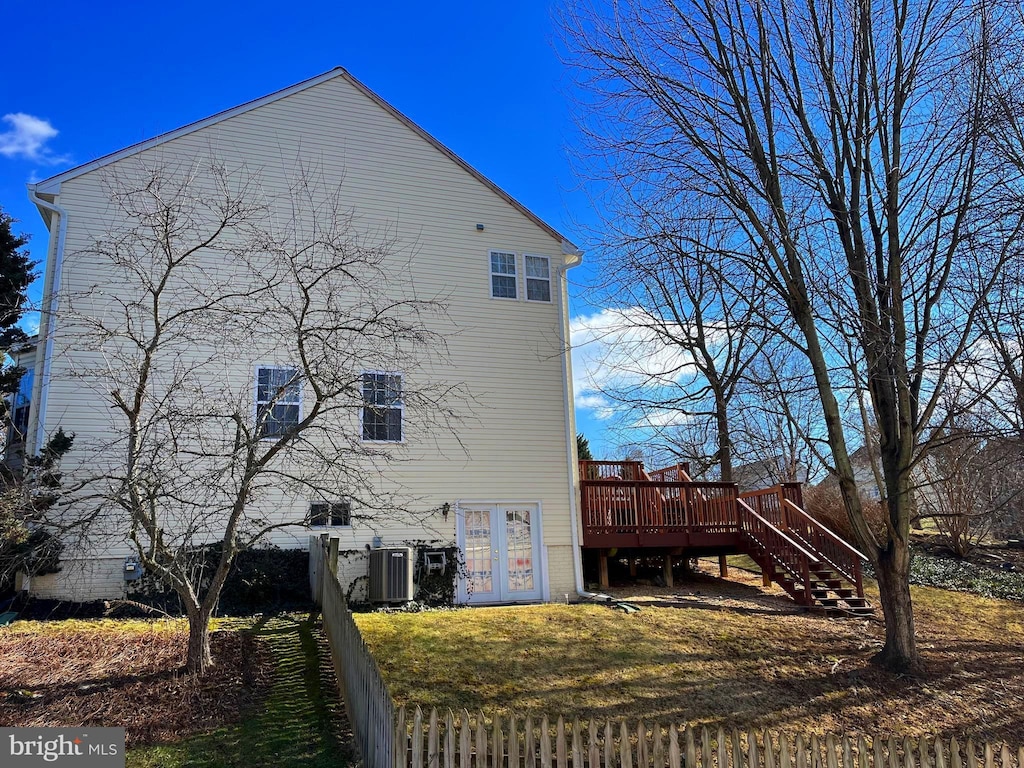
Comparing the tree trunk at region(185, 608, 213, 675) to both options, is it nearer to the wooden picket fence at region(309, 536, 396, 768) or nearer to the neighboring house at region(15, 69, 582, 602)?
the wooden picket fence at region(309, 536, 396, 768)

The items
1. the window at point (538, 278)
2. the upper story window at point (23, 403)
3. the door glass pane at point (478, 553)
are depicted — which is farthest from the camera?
the window at point (538, 278)

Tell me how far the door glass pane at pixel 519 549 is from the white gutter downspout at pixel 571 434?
2.99ft

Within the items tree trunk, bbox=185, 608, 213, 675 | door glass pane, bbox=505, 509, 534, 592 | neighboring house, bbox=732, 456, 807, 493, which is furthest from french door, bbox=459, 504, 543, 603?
neighboring house, bbox=732, 456, 807, 493

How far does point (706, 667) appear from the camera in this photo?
8.91 meters

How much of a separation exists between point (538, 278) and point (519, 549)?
230 inches

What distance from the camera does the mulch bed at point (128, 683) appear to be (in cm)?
631

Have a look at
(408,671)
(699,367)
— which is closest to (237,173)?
(408,671)

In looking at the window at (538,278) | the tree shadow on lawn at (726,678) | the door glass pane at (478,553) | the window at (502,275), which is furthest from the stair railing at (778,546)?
the window at (502,275)

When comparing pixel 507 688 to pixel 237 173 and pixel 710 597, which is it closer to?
pixel 710 597

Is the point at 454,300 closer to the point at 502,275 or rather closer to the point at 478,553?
the point at 502,275

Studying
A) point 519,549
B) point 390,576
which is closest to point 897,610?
point 519,549

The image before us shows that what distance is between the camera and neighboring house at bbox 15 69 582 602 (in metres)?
13.0

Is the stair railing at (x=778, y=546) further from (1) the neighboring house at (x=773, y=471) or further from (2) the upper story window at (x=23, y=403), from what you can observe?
(2) the upper story window at (x=23, y=403)

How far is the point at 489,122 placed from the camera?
13.0m
